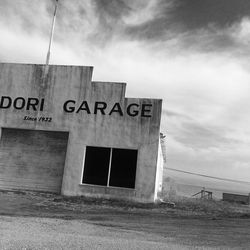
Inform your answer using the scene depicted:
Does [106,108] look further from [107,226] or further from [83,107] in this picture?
[107,226]

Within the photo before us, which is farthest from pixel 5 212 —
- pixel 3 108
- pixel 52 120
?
pixel 3 108

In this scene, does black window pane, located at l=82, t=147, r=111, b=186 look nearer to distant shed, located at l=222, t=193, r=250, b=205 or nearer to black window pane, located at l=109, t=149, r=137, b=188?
black window pane, located at l=109, t=149, r=137, b=188

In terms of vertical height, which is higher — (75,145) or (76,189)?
(75,145)

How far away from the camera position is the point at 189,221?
13.4 meters

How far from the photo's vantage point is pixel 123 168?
1891 centimetres

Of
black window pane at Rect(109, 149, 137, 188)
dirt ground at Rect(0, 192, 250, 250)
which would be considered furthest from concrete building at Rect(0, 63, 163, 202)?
dirt ground at Rect(0, 192, 250, 250)

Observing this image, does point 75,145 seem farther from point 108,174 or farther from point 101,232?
point 101,232

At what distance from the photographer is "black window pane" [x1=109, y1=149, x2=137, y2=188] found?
18797 millimetres

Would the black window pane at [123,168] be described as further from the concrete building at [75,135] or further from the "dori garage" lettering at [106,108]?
the "dori garage" lettering at [106,108]

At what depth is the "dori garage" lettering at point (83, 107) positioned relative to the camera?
1936 centimetres

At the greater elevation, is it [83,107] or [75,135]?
[83,107]

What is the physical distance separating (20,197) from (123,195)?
4999mm

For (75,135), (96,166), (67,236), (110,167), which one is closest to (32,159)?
(75,135)

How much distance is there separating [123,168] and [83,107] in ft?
13.0
